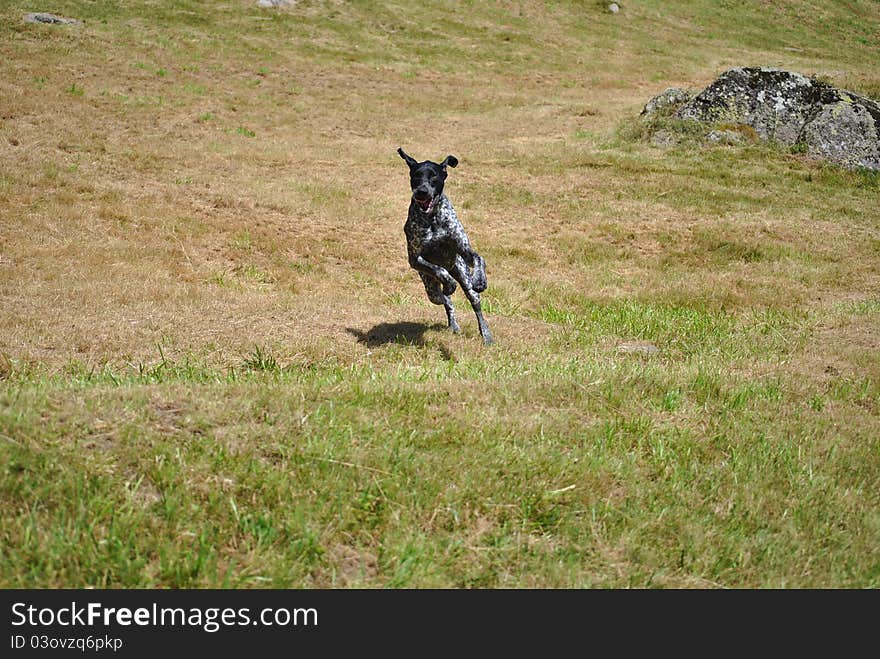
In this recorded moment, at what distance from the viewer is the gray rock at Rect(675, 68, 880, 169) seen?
22.1 meters

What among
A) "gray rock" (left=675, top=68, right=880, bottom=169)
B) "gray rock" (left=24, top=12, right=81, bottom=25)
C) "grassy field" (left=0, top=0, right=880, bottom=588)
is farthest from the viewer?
"gray rock" (left=24, top=12, right=81, bottom=25)

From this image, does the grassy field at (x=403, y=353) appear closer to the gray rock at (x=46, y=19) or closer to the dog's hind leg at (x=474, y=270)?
the dog's hind leg at (x=474, y=270)

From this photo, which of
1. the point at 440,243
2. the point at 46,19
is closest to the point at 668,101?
the point at 440,243

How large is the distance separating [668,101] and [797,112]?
4.84m

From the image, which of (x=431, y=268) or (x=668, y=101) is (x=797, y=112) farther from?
(x=431, y=268)

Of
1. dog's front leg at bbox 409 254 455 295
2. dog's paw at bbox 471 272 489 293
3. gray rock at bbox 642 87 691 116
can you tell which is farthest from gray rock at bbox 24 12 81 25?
dog's paw at bbox 471 272 489 293

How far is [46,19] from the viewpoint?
32781mm

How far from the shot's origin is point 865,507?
4.88m

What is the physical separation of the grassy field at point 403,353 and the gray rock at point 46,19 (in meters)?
3.55

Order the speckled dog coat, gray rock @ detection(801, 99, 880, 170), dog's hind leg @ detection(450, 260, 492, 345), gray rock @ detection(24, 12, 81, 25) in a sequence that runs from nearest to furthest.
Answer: the speckled dog coat < dog's hind leg @ detection(450, 260, 492, 345) < gray rock @ detection(801, 99, 880, 170) < gray rock @ detection(24, 12, 81, 25)

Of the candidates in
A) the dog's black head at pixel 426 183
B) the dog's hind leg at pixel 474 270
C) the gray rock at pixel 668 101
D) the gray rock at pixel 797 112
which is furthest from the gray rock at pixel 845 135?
the dog's black head at pixel 426 183

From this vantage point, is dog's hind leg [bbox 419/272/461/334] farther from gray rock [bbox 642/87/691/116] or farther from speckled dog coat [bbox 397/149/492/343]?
gray rock [bbox 642/87/691/116]

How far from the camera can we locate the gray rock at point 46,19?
32219 millimetres

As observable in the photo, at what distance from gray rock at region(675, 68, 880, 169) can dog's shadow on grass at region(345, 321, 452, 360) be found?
61.0ft
